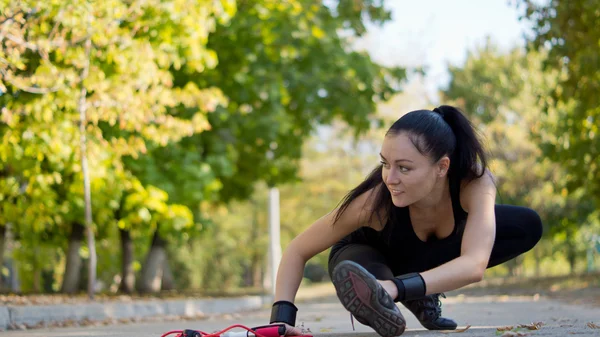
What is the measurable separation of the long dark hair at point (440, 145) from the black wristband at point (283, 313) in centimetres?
55

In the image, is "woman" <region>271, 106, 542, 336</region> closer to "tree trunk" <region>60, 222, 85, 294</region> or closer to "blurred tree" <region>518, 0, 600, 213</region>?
"blurred tree" <region>518, 0, 600, 213</region>

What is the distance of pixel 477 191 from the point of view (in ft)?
15.6

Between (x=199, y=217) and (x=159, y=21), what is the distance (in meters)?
7.37

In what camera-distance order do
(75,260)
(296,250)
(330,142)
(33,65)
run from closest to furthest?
1. (296,250)
2. (33,65)
3. (75,260)
4. (330,142)

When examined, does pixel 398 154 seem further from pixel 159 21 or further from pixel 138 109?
pixel 159 21

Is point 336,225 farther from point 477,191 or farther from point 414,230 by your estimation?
point 477,191

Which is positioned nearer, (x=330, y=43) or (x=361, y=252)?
(x=361, y=252)

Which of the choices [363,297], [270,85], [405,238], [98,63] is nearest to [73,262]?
[270,85]

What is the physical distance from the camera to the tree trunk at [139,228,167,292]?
2128 cm

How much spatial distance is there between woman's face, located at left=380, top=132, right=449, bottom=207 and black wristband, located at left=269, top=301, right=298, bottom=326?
2.72ft

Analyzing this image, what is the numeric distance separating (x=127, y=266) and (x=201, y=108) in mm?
8319

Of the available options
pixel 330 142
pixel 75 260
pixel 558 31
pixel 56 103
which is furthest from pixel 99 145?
pixel 330 142

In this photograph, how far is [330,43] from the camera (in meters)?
19.2

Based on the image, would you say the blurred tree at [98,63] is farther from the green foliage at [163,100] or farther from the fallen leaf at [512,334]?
Answer: the fallen leaf at [512,334]
